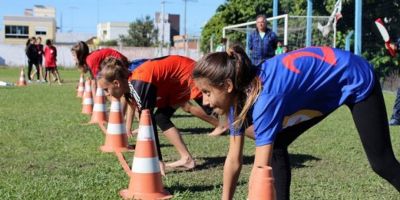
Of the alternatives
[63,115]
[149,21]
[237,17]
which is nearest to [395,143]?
[63,115]

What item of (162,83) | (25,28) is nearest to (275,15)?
(162,83)

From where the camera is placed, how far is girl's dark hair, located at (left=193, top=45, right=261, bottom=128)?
312 centimetres

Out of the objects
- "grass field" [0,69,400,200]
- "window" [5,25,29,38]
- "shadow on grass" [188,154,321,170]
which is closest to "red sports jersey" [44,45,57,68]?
"grass field" [0,69,400,200]

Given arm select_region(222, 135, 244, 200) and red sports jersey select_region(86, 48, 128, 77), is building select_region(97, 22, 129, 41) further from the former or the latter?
arm select_region(222, 135, 244, 200)

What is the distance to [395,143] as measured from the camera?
25.8ft

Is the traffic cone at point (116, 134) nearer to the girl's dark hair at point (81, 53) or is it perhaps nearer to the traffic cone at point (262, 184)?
the girl's dark hair at point (81, 53)

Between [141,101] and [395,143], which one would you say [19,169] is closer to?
[141,101]

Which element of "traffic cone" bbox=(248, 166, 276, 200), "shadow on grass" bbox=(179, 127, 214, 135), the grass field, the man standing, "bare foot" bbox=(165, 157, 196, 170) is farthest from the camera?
the man standing

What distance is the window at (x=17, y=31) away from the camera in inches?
3757

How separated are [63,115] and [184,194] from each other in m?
6.62

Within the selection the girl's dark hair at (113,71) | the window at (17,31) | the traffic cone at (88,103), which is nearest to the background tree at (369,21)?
the traffic cone at (88,103)

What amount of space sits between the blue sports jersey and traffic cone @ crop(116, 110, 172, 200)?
4.14 ft

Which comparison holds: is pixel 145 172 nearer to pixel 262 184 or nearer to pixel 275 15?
pixel 262 184

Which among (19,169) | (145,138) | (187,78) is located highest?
(187,78)
